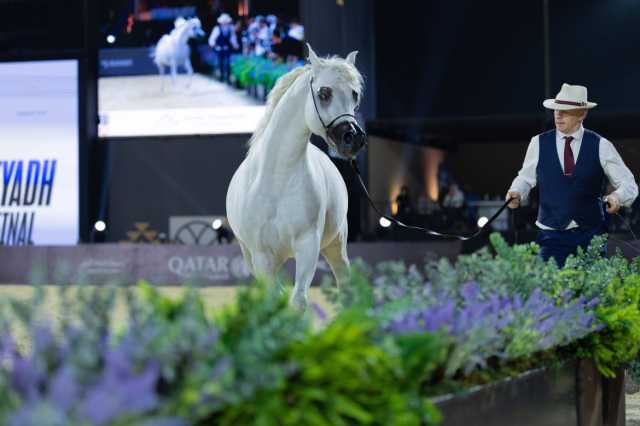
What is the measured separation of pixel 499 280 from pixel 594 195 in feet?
9.00

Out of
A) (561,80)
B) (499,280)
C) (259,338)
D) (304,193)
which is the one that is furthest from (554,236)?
(561,80)

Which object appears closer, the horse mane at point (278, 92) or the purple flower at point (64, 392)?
the purple flower at point (64, 392)

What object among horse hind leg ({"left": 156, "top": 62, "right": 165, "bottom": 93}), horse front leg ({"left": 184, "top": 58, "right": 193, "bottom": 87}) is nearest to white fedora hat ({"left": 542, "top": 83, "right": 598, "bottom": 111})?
horse front leg ({"left": 184, "top": 58, "right": 193, "bottom": 87})

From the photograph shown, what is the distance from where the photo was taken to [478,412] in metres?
2.81

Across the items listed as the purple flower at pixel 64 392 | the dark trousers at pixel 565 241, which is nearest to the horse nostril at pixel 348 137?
the dark trousers at pixel 565 241

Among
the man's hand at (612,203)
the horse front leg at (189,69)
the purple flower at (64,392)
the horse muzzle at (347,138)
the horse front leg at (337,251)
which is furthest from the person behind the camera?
the horse front leg at (189,69)

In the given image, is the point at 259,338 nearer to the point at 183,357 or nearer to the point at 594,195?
the point at 183,357

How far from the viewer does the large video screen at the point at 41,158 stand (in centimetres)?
1981

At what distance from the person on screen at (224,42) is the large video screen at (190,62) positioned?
16 millimetres

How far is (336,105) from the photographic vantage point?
20.9 feet

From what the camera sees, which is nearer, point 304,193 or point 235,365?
point 235,365

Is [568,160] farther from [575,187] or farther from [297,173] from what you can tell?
[297,173]

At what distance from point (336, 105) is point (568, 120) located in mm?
1195

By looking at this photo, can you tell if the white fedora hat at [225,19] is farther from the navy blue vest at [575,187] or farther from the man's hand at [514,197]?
the man's hand at [514,197]
